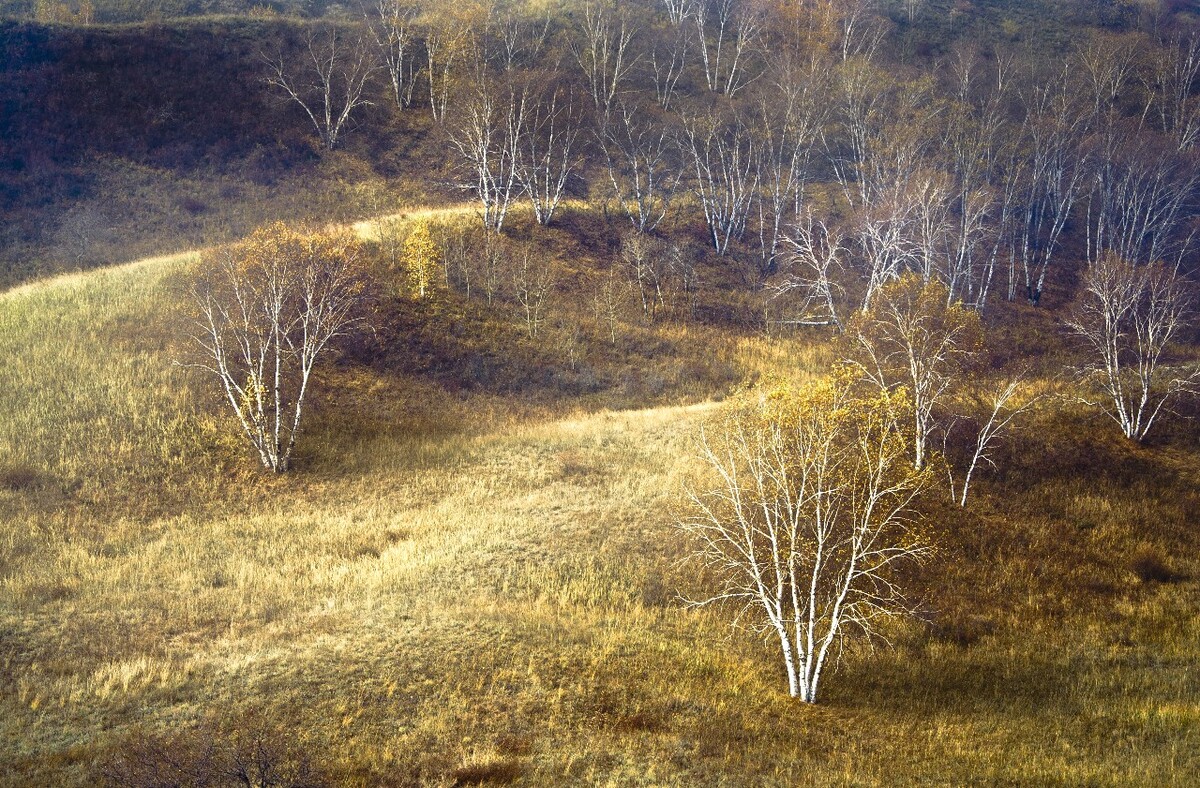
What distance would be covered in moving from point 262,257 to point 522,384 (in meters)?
14.2

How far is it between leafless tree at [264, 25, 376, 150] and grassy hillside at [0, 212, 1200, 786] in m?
28.4

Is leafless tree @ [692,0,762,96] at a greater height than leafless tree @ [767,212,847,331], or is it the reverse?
leafless tree @ [692,0,762,96]

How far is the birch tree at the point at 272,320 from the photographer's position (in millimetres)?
29641

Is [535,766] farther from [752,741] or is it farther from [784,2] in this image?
[784,2]

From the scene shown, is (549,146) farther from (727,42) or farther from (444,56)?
(727,42)

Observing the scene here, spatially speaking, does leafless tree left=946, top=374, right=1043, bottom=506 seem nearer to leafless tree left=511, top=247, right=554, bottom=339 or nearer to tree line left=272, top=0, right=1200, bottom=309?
tree line left=272, top=0, right=1200, bottom=309

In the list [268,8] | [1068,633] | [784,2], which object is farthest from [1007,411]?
[268,8]

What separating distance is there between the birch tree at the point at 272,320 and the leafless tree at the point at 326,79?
2249 centimetres

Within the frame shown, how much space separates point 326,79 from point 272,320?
122 ft

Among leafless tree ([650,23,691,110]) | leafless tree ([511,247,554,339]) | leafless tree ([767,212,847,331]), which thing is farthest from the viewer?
leafless tree ([650,23,691,110])

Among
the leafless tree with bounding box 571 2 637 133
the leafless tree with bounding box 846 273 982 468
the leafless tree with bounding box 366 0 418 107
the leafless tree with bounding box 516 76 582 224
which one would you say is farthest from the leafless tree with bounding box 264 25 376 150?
the leafless tree with bounding box 846 273 982 468

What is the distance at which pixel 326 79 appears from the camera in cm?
5897

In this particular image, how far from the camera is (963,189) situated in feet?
171

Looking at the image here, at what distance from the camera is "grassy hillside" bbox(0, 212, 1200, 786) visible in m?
13.3
